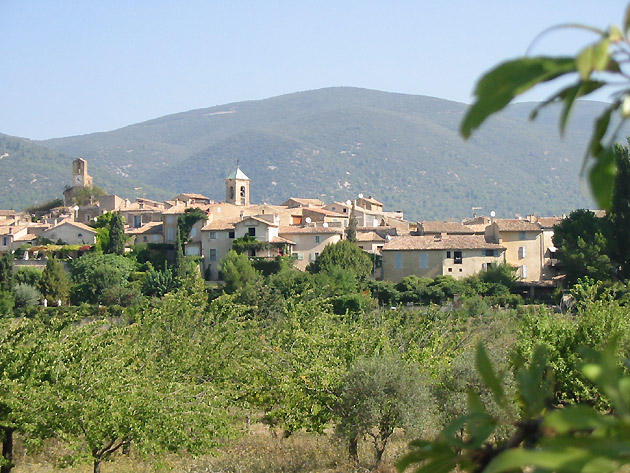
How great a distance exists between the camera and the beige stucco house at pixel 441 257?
49469 mm

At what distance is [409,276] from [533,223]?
31.1ft

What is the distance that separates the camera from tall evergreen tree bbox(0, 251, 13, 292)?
50531mm

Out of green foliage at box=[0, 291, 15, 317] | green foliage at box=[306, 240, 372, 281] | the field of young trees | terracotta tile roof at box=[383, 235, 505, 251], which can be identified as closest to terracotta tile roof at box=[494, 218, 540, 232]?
terracotta tile roof at box=[383, 235, 505, 251]

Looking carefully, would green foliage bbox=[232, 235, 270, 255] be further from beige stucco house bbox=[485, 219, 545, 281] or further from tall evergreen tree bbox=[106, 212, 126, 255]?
beige stucco house bbox=[485, 219, 545, 281]

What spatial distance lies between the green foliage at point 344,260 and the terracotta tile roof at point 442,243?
1.52 metres

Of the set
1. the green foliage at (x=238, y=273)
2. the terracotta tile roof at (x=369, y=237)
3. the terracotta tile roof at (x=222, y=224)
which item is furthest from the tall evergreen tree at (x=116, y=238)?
the terracotta tile roof at (x=369, y=237)

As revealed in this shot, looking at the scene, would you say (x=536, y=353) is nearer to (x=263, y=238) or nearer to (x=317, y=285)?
(x=317, y=285)

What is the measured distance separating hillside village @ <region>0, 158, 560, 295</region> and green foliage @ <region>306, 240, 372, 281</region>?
134 centimetres

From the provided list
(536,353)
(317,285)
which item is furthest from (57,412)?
(317,285)

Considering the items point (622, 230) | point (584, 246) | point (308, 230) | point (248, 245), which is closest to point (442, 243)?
point (584, 246)

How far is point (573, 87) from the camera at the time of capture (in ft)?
4.34

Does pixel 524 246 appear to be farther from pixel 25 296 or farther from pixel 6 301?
pixel 6 301

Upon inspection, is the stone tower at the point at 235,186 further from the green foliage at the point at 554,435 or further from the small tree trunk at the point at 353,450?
the green foliage at the point at 554,435

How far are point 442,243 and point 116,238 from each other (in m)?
21.3
